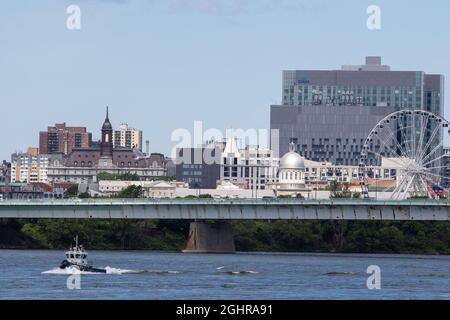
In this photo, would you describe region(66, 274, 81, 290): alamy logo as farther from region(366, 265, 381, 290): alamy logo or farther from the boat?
region(366, 265, 381, 290): alamy logo

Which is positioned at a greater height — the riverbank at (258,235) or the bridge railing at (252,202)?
the bridge railing at (252,202)

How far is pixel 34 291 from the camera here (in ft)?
178

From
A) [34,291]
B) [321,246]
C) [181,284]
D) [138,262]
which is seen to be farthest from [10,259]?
[321,246]

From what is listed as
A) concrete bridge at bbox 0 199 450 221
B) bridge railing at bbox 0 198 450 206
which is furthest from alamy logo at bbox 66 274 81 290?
concrete bridge at bbox 0 199 450 221

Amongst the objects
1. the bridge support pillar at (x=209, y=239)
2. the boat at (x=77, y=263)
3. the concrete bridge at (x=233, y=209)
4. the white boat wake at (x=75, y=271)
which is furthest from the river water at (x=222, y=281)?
the bridge support pillar at (x=209, y=239)

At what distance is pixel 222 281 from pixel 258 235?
79.8 meters

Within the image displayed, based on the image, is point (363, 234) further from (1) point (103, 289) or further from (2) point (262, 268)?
(1) point (103, 289)

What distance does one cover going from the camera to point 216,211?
408 ft

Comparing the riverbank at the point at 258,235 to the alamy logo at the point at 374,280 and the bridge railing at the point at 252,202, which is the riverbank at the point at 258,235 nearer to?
the bridge railing at the point at 252,202

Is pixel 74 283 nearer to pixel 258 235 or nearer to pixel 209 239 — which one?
pixel 209 239

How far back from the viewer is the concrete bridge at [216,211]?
387ft
